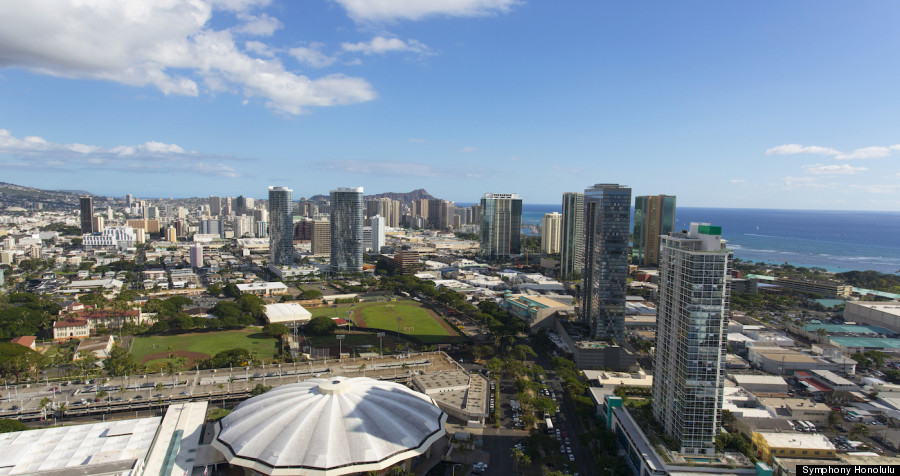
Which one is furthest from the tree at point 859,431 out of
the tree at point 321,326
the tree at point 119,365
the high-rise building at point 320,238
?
the high-rise building at point 320,238

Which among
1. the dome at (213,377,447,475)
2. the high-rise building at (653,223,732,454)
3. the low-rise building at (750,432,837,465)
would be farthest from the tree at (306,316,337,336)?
the low-rise building at (750,432,837,465)

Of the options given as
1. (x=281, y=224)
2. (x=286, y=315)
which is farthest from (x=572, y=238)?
(x=281, y=224)

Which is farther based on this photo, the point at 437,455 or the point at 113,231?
the point at 113,231

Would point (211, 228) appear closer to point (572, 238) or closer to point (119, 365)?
point (572, 238)

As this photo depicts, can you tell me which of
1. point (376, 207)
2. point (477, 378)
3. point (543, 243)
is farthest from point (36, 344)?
point (376, 207)

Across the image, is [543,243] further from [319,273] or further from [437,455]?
[437,455]
